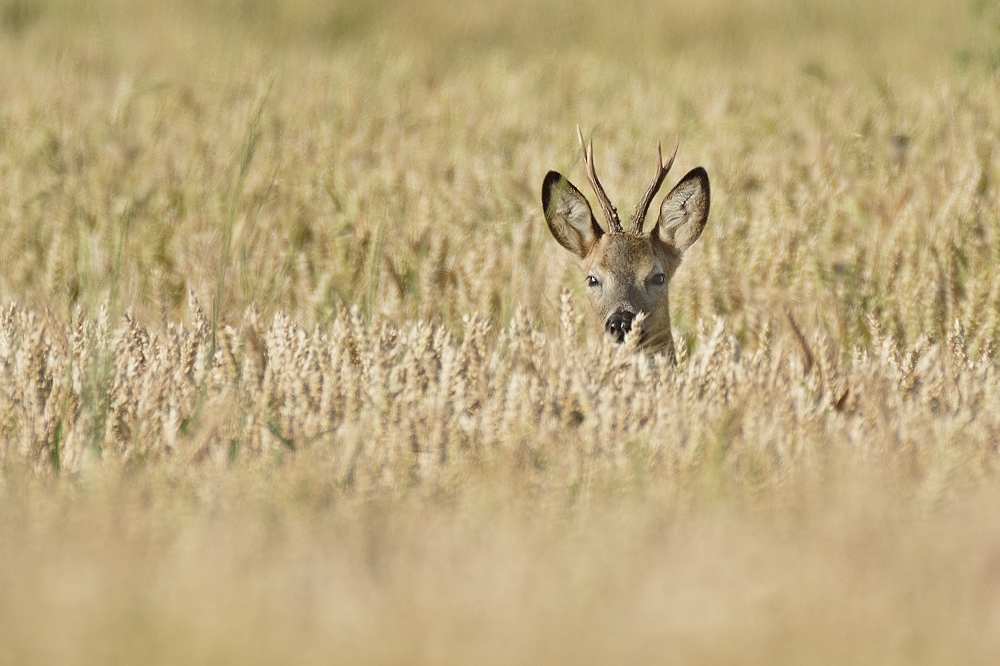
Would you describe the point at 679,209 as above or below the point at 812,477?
above

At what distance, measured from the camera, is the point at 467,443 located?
323 cm

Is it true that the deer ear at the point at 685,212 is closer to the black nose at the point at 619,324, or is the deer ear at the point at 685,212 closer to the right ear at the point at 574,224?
the right ear at the point at 574,224

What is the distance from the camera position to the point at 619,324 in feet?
13.8

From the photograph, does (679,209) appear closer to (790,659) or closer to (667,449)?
(667,449)

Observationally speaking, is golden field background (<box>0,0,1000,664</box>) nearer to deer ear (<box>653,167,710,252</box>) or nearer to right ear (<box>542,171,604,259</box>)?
right ear (<box>542,171,604,259</box>)

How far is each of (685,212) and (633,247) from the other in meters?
0.25

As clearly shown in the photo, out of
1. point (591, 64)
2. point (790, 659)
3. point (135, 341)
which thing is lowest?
point (790, 659)

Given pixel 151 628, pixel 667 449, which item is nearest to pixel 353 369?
pixel 667 449

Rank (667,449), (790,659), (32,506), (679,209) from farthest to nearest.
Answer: (679,209), (667,449), (32,506), (790,659)

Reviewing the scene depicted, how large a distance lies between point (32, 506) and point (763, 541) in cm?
138

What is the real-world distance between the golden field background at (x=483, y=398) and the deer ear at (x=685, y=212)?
334 millimetres

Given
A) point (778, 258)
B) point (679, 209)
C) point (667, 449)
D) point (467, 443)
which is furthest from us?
point (778, 258)

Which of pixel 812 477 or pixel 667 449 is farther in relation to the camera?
pixel 667 449

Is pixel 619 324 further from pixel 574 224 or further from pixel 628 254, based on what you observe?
pixel 574 224
